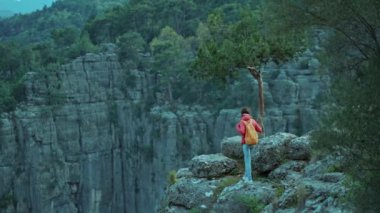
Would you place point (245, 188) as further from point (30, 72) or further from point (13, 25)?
point (13, 25)

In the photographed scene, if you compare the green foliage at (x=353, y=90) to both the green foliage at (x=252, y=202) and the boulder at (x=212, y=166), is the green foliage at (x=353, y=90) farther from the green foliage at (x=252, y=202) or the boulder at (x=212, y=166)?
the boulder at (x=212, y=166)

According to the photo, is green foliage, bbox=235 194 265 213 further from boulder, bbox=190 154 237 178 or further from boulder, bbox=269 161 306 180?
boulder, bbox=190 154 237 178

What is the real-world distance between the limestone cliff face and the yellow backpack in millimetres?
24705

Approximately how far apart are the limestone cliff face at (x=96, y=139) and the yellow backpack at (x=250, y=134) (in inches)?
973

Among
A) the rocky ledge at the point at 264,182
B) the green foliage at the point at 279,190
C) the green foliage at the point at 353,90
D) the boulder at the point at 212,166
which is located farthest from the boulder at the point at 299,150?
the green foliage at the point at 353,90

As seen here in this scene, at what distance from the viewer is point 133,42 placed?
134 feet

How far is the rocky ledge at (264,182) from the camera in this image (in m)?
7.68

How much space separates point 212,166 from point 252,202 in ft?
5.54

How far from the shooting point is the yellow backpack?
9.21m

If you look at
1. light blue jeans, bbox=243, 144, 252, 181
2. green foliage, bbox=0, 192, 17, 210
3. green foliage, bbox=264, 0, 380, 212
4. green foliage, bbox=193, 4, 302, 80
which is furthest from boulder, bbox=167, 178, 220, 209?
green foliage, bbox=0, 192, 17, 210

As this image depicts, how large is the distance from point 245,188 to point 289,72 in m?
25.7

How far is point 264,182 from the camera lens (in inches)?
362

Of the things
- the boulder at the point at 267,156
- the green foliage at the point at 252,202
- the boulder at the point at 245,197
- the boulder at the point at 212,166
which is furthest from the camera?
the boulder at the point at 212,166

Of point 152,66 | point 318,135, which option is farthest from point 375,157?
point 152,66
